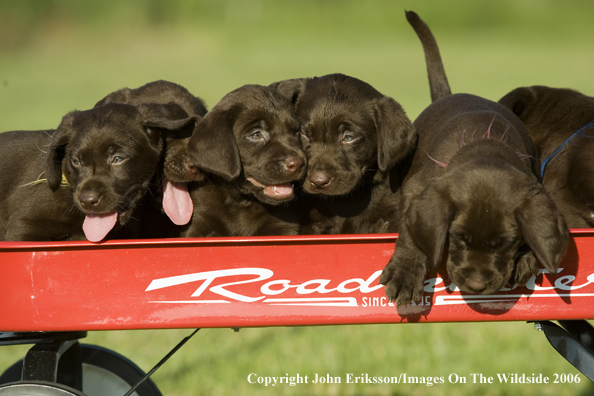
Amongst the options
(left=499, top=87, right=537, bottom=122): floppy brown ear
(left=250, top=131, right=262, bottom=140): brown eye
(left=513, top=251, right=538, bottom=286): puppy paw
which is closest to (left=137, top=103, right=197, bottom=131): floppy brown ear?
(left=250, top=131, right=262, bottom=140): brown eye

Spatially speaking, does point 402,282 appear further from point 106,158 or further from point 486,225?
point 106,158

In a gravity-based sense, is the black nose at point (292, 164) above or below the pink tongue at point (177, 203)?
above

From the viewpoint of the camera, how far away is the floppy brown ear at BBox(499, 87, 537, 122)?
161 inches

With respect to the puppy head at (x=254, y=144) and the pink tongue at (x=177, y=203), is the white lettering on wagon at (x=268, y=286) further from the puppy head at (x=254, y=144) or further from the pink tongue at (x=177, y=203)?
the pink tongue at (x=177, y=203)

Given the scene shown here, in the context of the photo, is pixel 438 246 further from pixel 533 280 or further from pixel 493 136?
pixel 493 136

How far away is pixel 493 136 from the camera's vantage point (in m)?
3.12

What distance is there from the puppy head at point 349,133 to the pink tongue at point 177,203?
618 mm

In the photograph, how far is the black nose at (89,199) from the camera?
3.03 m

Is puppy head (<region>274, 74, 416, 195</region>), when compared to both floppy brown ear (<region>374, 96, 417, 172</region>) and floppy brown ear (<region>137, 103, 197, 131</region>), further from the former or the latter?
floppy brown ear (<region>137, 103, 197, 131</region>)

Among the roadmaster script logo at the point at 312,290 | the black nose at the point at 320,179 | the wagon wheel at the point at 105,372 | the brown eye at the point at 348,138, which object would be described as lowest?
the wagon wheel at the point at 105,372

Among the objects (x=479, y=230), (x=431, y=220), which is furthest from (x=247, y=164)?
(x=479, y=230)

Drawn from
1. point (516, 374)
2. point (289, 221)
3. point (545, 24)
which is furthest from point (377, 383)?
point (545, 24)

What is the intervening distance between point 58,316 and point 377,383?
10.4ft

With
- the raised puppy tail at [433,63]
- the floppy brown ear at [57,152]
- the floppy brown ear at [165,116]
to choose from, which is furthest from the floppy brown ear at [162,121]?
the raised puppy tail at [433,63]
